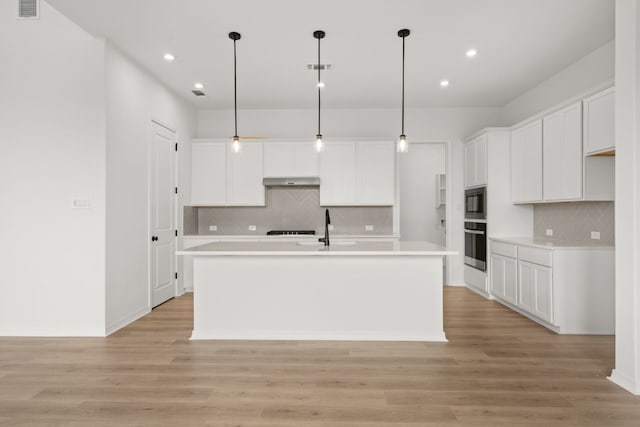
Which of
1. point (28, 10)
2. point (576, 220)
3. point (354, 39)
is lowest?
point (576, 220)

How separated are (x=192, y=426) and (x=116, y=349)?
1611 mm

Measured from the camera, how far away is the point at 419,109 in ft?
20.4

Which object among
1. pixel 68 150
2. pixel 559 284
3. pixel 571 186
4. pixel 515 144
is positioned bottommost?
pixel 559 284

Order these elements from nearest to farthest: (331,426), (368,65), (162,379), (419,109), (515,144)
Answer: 1. (331,426)
2. (162,379)
3. (368,65)
4. (515,144)
5. (419,109)

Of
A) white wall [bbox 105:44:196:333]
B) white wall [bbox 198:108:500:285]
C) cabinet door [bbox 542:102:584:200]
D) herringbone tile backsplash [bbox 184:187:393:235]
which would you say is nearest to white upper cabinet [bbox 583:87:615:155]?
cabinet door [bbox 542:102:584:200]

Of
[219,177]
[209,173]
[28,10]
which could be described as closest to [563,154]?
[219,177]

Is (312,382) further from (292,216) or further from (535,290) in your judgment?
(292,216)

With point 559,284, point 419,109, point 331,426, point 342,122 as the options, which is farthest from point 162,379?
point 419,109

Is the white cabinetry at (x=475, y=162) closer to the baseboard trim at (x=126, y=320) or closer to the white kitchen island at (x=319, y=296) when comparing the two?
the white kitchen island at (x=319, y=296)

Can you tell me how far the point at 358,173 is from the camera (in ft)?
19.6

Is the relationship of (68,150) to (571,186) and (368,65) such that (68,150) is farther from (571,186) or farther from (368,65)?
(571,186)

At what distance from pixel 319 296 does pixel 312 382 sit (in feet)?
3.39

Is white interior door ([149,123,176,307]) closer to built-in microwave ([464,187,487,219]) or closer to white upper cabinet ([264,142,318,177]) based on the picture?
white upper cabinet ([264,142,318,177])

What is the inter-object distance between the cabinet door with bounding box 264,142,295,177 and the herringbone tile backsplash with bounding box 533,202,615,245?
3.58 m
